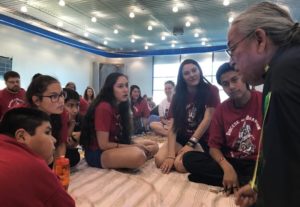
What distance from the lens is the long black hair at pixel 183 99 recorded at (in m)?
2.55

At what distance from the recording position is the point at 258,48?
77 cm

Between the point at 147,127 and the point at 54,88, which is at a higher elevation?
the point at 54,88

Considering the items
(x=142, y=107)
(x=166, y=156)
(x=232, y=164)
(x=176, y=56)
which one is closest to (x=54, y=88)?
(x=166, y=156)

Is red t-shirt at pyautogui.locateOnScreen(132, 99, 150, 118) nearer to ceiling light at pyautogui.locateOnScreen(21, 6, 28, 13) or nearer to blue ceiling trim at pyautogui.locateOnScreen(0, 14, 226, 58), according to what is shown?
ceiling light at pyautogui.locateOnScreen(21, 6, 28, 13)

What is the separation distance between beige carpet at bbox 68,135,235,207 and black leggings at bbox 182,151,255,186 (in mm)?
72

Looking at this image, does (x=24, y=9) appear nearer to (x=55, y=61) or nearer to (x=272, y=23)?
(x=55, y=61)

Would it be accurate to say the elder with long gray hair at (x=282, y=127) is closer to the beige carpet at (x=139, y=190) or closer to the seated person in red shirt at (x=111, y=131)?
the beige carpet at (x=139, y=190)

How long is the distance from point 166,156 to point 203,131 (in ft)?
1.32

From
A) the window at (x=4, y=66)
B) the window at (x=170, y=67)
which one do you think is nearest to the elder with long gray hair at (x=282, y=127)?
the window at (x=4, y=66)

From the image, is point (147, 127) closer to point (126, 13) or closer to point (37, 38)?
point (126, 13)

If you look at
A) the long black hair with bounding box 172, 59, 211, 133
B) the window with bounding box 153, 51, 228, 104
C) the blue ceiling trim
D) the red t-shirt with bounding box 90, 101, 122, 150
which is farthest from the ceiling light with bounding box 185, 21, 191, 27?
the red t-shirt with bounding box 90, 101, 122, 150

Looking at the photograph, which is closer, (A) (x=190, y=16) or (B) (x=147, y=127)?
(B) (x=147, y=127)

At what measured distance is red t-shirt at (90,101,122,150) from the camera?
2.38 metres

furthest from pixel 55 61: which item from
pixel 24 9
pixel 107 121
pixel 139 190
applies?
pixel 139 190
